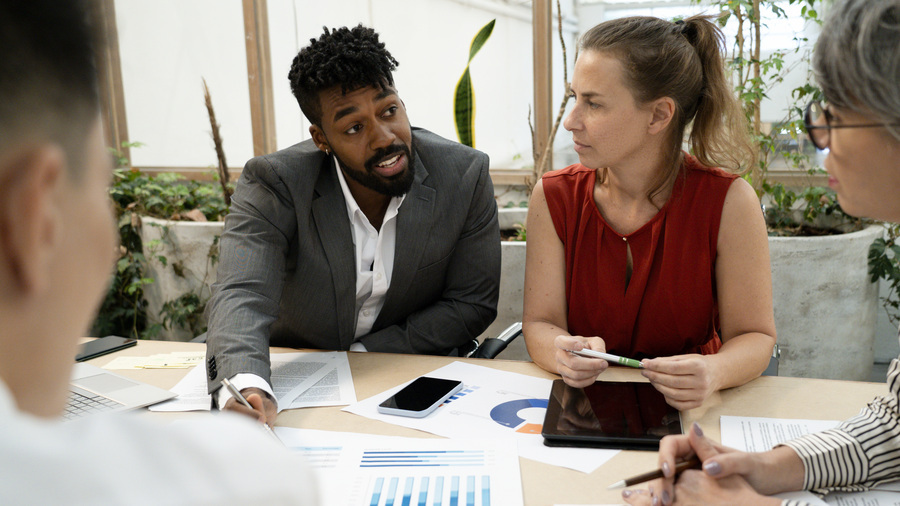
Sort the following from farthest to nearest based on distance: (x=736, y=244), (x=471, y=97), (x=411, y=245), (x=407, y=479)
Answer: (x=471, y=97), (x=411, y=245), (x=736, y=244), (x=407, y=479)

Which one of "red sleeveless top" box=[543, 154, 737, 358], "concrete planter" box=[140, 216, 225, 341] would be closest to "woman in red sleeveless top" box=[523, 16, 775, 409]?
"red sleeveless top" box=[543, 154, 737, 358]

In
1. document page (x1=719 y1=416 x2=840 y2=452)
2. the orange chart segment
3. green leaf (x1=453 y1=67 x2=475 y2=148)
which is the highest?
green leaf (x1=453 y1=67 x2=475 y2=148)

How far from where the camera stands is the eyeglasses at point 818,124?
109 centimetres

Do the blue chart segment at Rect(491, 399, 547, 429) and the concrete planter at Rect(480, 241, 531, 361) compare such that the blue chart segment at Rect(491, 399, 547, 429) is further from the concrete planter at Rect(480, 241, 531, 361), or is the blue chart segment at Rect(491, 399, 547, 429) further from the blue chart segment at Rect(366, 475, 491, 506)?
the concrete planter at Rect(480, 241, 531, 361)

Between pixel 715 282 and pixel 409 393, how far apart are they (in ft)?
3.09

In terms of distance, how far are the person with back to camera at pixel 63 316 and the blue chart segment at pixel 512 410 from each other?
3.37 ft

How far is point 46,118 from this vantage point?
0.42 metres

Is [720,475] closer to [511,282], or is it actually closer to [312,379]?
[312,379]

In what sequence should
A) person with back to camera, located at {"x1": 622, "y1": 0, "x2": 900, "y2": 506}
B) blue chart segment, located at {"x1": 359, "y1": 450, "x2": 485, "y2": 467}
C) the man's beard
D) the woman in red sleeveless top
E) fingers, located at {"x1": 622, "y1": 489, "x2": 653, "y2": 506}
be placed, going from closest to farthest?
person with back to camera, located at {"x1": 622, "y1": 0, "x2": 900, "y2": 506} < fingers, located at {"x1": 622, "y1": 489, "x2": 653, "y2": 506} < blue chart segment, located at {"x1": 359, "y1": 450, "x2": 485, "y2": 467} < the woman in red sleeveless top < the man's beard

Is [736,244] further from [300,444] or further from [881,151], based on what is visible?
[300,444]

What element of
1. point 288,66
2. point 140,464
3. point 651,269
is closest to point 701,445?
point 651,269

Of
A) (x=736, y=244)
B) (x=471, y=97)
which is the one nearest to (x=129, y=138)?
(x=471, y=97)

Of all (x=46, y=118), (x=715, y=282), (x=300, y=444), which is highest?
(x=46, y=118)

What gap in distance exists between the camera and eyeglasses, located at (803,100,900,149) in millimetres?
1093
